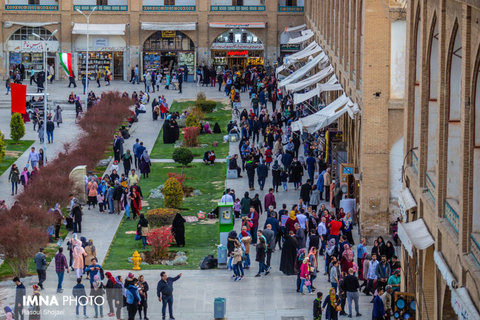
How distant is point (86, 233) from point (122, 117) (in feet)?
58.4

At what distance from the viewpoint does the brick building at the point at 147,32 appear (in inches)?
2687

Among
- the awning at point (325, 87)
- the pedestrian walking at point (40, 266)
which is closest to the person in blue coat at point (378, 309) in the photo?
the pedestrian walking at point (40, 266)

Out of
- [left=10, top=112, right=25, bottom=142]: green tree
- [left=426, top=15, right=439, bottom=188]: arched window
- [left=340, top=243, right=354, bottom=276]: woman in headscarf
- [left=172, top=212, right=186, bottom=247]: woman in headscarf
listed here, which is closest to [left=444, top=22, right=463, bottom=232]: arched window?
[left=426, top=15, right=439, bottom=188]: arched window

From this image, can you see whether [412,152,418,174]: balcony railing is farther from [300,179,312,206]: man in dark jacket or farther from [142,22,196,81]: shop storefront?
[142,22,196,81]: shop storefront

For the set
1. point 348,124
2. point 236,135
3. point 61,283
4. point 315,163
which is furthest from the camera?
point 236,135

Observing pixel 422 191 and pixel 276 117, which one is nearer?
pixel 422 191

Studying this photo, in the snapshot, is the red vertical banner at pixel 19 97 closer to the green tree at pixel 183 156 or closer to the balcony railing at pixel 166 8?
the green tree at pixel 183 156

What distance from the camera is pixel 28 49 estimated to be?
2677 inches

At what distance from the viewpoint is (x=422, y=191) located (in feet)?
65.8

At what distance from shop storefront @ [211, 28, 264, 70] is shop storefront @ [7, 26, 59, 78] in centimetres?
1016

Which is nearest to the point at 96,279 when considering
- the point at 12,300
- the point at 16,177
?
the point at 12,300

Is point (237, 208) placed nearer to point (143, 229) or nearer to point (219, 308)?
point (143, 229)

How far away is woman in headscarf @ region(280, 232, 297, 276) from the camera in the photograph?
25922 millimetres

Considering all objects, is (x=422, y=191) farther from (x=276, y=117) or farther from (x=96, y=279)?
(x=276, y=117)
